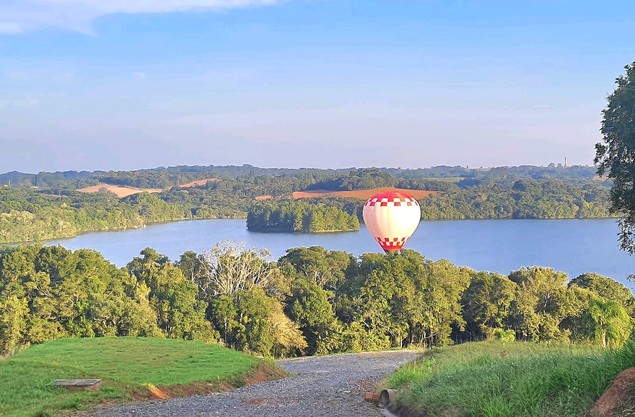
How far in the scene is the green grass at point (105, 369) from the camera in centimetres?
861

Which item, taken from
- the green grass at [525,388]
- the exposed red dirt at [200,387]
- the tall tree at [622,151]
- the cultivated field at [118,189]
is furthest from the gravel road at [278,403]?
the cultivated field at [118,189]

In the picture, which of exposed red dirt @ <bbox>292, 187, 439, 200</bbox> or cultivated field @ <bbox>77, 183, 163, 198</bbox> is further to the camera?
cultivated field @ <bbox>77, 183, 163, 198</bbox>

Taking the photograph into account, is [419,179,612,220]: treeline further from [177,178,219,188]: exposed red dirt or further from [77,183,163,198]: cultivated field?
[177,178,219,188]: exposed red dirt

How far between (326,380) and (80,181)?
479 feet

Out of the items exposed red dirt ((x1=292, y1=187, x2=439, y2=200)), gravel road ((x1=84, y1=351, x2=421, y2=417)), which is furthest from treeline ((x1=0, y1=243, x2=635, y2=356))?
exposed red dirt ((x1=292, y1=187, x2=439, y2=200))

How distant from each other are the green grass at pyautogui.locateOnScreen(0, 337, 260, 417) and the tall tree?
Answer: 6.82m

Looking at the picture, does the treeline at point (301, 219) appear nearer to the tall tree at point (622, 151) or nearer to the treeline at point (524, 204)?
the treeline at point (524, 204)

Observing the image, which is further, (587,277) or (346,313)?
(587,277)

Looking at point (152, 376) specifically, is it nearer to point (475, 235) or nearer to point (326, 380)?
point (326, 380)

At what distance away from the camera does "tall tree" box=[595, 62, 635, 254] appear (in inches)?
305

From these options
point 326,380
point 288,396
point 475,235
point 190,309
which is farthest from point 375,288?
point 475,235

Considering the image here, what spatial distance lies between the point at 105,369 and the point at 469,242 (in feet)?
216

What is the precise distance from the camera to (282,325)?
28.0m

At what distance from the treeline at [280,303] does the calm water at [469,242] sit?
708 inches
